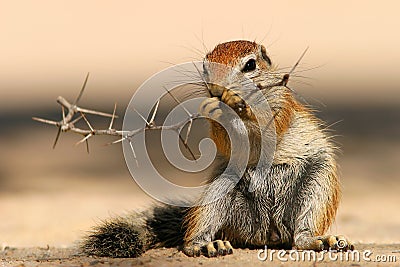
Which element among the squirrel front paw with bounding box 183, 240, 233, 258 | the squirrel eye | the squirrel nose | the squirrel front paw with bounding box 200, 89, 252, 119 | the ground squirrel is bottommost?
the squirrel front paw with bounding box 183, 240, 233, 258

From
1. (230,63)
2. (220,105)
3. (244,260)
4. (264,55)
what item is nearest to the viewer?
(244,260)

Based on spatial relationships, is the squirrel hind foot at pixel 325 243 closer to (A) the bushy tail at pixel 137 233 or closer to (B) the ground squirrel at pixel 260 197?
(B) the ground squirrel at pixel 260 197

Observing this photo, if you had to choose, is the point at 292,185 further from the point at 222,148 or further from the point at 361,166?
the point at 361,166

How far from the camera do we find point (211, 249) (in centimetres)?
739

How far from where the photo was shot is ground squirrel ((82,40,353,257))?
775 cm

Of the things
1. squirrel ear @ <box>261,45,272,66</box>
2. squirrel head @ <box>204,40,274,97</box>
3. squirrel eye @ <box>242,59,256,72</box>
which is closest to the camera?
squirrel head @ <box>204,40,274,97</box>

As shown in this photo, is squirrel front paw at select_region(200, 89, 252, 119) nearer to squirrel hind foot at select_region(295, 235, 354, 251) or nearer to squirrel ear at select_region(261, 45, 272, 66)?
squirrel ear at select_region(261, 45, 272, 66)

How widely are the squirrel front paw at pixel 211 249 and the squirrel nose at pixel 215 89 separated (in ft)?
4.58

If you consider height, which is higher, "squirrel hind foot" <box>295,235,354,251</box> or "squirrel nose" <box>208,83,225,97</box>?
"squirrel nose" <box>208,83,225,97</box>

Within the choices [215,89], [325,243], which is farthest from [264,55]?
[325,243]

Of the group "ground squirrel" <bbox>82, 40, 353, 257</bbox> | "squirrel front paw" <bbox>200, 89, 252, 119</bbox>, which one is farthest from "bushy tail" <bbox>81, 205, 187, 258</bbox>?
"squirrel front paw" <bbox>200, 89, 252, 119</bbox>

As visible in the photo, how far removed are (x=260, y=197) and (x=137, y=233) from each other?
4.10 feet

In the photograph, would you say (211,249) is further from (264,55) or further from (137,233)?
(264,55)

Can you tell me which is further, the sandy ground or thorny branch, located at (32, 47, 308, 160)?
the sandy ground
